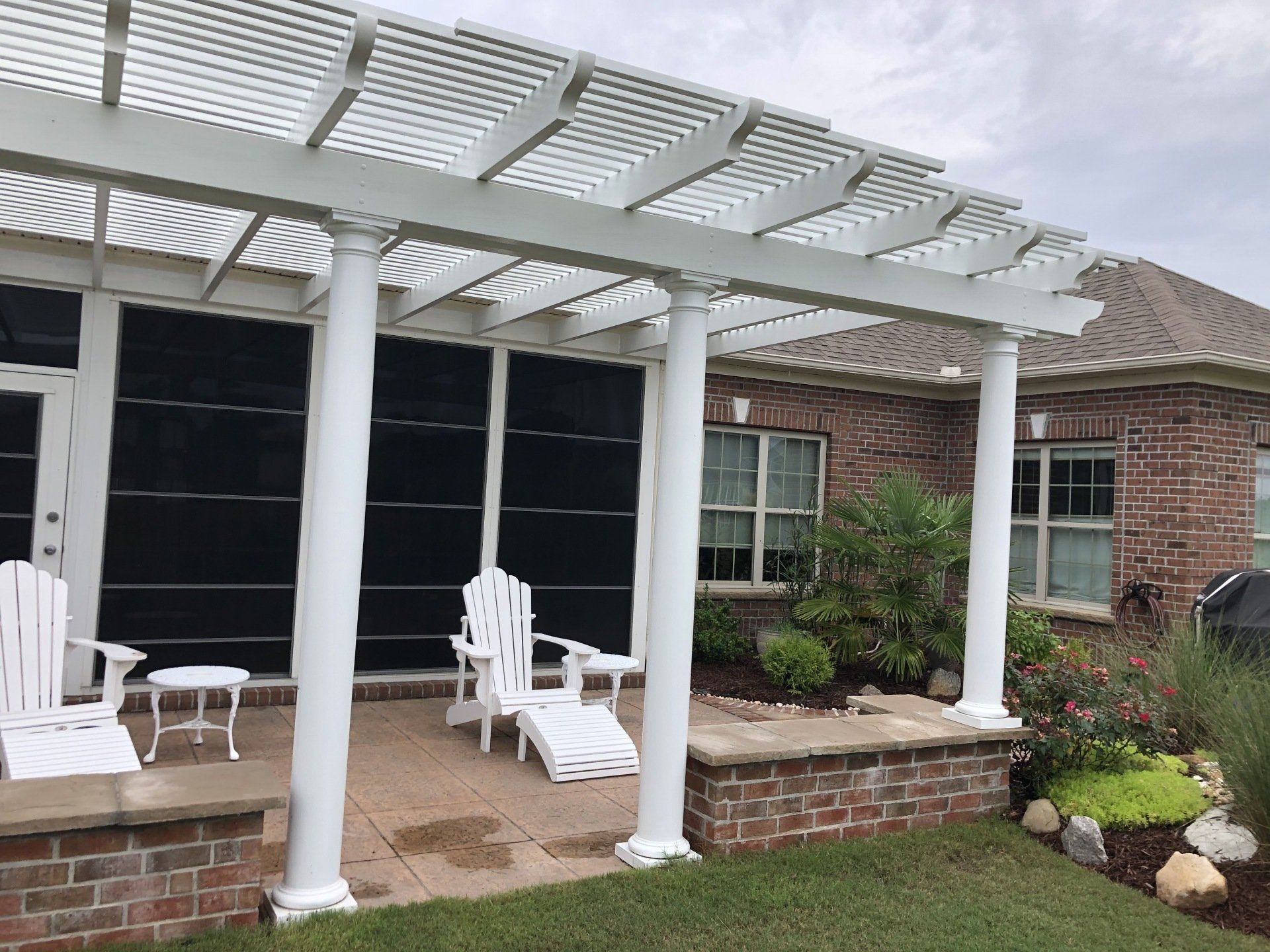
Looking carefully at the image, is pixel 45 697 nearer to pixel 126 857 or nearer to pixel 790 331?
pixel 126 857

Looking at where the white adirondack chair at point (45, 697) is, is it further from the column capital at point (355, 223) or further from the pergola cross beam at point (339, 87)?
the pergola cross beam at point (339, 87)

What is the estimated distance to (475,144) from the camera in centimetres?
395

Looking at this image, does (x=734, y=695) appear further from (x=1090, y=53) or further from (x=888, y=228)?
(x=1090, y=53)

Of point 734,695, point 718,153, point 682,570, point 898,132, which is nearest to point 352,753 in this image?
point 682,570

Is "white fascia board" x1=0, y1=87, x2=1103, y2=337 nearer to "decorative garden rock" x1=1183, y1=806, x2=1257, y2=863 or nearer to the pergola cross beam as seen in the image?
the pergola cross beam

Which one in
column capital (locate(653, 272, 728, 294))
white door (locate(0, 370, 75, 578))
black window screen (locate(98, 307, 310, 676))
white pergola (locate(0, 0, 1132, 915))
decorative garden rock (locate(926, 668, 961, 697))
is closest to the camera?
white pergola (locate(0, 0, 1132, 915))

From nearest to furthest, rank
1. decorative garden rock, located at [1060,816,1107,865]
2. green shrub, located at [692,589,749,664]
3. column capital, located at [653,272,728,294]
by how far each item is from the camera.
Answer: column capital, located at [653,272,728,294] → decorative garden rock, located at [1060,816,1107,865] → green shrub, located at [692,589,749,664]

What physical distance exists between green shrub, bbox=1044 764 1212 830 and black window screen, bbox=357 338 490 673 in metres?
4.41

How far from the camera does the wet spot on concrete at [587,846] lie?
4.53m

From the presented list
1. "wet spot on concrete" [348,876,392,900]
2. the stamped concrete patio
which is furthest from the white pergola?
the stamped concrete patio

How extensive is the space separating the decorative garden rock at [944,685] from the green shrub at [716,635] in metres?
1.68

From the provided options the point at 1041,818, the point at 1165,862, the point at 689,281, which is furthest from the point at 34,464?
the point at 1165,862

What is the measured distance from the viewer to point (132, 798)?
3361 mm

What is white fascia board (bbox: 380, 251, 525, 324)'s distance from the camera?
17.4 feet
